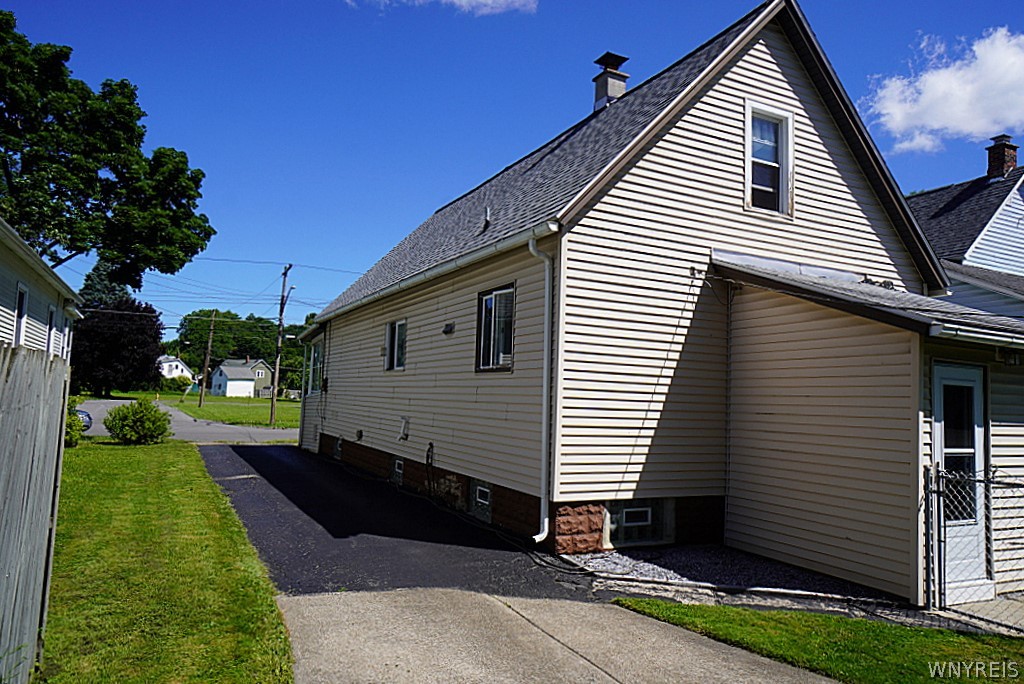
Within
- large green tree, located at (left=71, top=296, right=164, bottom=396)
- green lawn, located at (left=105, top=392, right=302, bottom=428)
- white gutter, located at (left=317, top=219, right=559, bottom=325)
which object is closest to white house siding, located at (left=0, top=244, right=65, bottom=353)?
white gutter, located at (left=317, top=219, right=559, bottom=325)

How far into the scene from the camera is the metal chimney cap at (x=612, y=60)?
14195 mm

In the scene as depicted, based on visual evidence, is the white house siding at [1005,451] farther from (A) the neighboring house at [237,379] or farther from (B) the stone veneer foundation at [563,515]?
(A) the neighboring house at [237,379]

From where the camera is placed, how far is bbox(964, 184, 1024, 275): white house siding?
18203 millimetres

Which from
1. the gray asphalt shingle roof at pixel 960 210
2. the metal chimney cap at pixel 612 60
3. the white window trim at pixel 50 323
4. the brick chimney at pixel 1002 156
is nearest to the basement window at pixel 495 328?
the metal chimney cap at pixel 612 60

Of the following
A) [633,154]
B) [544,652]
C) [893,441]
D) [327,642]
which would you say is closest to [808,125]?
[633,154]

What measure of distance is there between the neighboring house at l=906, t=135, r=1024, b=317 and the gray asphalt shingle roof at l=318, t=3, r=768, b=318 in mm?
9017

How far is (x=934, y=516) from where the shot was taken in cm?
735

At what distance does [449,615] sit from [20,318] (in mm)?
15658

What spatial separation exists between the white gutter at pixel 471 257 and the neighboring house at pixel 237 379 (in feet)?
312


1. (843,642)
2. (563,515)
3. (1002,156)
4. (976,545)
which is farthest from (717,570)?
(1002,156)

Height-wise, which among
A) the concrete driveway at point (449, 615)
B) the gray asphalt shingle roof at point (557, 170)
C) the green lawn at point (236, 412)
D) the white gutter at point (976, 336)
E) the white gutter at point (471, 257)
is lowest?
the concrete driveway at point (449, 615)

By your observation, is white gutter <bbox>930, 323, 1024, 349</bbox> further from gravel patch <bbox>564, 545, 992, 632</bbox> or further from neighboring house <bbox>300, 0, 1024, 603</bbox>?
gravel patch <bbox>564, 545, 992, 632</bbox>

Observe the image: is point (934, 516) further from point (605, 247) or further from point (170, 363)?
point (170, 363)

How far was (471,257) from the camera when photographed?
1055 cm
